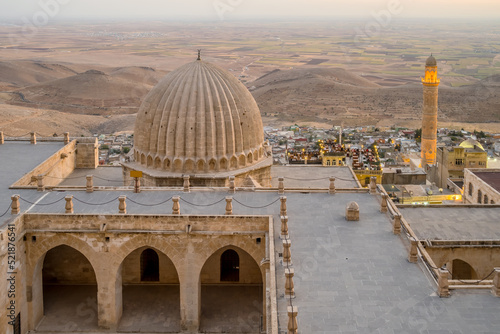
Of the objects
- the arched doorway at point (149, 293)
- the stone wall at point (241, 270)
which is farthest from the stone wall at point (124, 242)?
the stone wall at point (241, 270)

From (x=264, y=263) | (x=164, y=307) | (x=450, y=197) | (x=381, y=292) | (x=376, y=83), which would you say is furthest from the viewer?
(x=376, y=83)

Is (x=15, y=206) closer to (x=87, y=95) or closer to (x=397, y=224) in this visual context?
(x=397, y=224)

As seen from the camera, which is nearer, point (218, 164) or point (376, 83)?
point (218, 164)

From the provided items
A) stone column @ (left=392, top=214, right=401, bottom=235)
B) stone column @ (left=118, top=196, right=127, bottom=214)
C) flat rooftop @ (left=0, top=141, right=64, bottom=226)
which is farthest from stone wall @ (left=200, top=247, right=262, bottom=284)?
flat rooftop @ (left=0, top=141, right=64, bottom=226)

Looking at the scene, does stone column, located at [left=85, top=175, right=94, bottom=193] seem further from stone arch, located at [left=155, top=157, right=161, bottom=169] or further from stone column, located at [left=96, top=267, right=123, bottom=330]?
stone column, located at [left=96, top=267, right=123, bottom=330]

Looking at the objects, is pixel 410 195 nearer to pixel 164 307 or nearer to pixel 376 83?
pixel 164 307

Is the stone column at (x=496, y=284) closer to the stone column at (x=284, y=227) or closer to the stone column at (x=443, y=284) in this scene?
the stone column at (x=443, y=284)

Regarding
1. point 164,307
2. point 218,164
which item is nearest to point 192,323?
point 164,307
